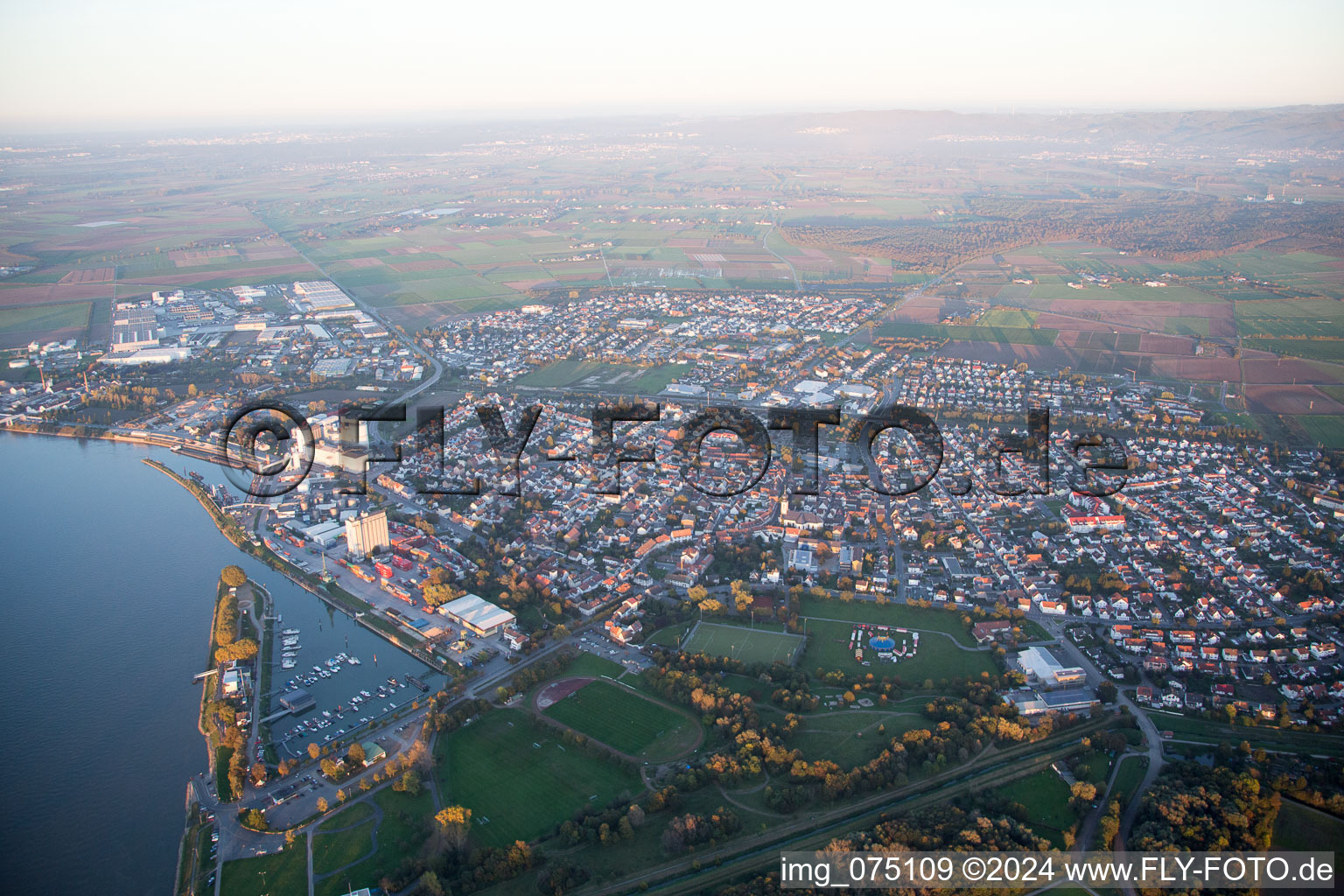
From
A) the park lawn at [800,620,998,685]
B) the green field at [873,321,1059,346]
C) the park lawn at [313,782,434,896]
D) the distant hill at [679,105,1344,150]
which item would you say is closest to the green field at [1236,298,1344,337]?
the green field at [873,321,1059,346]

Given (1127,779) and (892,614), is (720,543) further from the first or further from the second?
(1127,779)

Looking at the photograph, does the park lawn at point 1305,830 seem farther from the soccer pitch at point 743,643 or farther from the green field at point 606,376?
the green field at point 606,376

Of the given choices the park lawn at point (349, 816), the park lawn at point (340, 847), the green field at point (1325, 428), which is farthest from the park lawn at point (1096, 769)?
the green field at point (1325, 428)

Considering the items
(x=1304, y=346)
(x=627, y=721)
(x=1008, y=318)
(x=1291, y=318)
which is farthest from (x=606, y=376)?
(x=1291, y=318)

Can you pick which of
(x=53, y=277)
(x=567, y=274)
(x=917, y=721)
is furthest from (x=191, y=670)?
(x=53, y=277)

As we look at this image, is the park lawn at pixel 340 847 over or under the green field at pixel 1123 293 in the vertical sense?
under

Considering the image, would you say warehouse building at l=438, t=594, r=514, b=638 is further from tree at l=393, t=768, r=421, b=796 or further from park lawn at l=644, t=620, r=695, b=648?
tree at l=393, t=768, r=421, b=796
